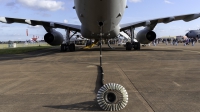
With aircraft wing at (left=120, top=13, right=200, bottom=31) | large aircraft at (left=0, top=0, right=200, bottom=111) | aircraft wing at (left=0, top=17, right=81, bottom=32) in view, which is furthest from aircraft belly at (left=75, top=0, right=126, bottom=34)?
aircraft wing at (left=120, top=13, right=200, bottom=31)

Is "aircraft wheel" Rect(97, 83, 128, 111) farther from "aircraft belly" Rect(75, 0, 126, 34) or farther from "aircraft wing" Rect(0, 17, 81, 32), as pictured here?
"aircraft wing" Rect(0, 17, 81, 32)

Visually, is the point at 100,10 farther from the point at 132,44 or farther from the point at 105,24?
the point at 132,44

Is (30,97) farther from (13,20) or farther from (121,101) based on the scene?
(13,20)

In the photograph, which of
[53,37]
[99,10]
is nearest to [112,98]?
[99,10]

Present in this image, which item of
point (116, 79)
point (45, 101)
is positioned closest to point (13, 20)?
point (116, 79)

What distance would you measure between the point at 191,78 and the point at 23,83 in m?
5.41

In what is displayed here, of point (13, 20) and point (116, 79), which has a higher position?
point (13, 20)

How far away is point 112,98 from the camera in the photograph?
14.5 feet

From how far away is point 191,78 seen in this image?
7.20 metres

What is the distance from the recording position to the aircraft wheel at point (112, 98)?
420cm

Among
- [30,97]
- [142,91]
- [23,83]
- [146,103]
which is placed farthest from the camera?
[23,83]

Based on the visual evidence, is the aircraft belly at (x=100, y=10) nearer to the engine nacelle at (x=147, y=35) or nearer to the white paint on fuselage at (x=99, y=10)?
the white paint on fuselage at (x=99, y=10)

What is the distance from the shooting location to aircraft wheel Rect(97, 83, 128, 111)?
420 cm

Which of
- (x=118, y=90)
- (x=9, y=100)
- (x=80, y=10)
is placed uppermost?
(x=80, y=10)
